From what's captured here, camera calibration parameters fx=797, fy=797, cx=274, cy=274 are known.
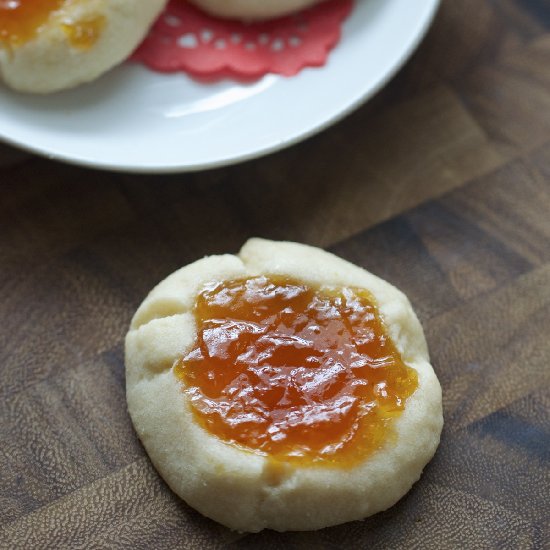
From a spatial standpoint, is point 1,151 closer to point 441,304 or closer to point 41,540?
point 41,540

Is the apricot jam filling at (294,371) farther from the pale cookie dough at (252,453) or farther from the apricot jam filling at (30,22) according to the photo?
the apricot jam filling at (30,22)

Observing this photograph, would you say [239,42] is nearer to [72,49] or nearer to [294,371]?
[72,49]

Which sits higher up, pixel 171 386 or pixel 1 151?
pixel 1 151

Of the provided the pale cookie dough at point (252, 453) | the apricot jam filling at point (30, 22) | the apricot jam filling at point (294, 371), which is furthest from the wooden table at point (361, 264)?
the apricot jam filling at point (30, 22)

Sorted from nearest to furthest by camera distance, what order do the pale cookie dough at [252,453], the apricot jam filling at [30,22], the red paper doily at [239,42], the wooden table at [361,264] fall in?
1. the pale cookie dough at [252,453]
2. the wooden table at [361,264]
3. the apricot jam filling at [30,22]
4. the red paper doily at [239,42]

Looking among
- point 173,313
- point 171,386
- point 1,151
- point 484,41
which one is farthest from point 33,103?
point 484,41

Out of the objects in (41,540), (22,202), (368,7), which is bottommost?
(41,540)
